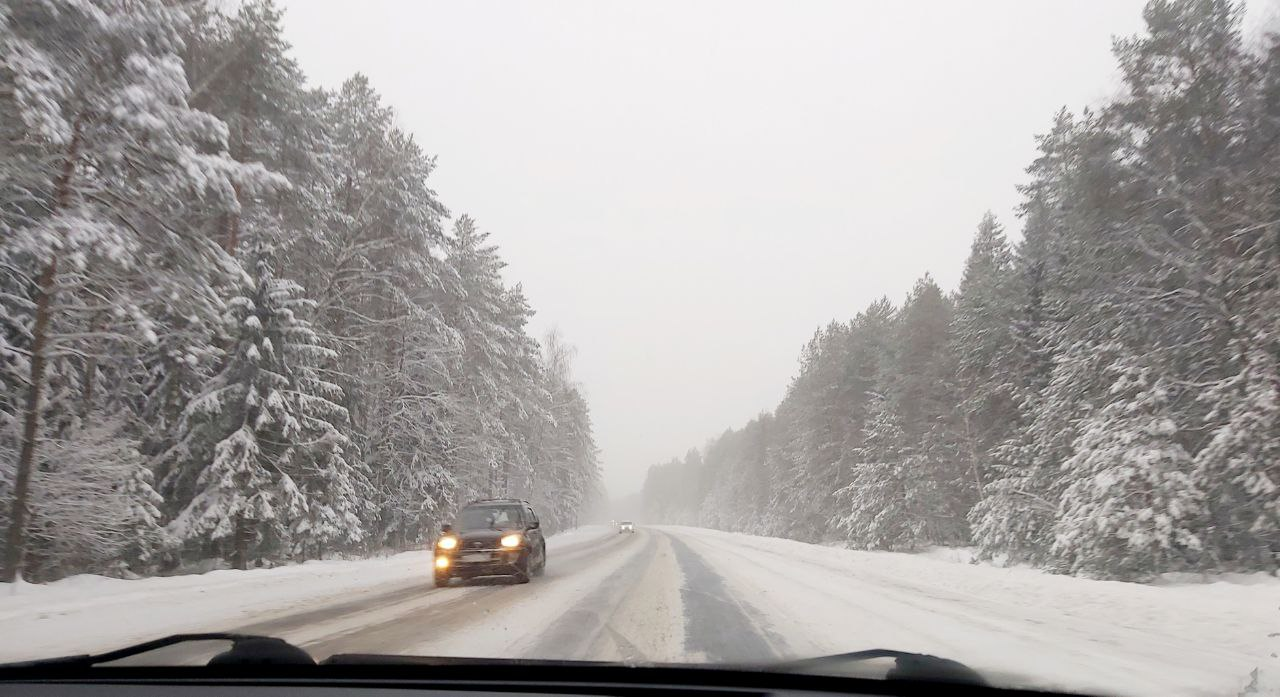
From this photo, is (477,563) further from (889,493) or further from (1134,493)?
(889,493)

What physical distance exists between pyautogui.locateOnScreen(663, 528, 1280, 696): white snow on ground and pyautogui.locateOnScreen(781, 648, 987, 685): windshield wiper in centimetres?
27

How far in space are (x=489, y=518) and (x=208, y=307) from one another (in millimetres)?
6505

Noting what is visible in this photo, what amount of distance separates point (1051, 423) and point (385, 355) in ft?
72.2

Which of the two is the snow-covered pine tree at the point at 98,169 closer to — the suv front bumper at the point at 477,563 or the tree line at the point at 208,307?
the tree line at the point at 208,307

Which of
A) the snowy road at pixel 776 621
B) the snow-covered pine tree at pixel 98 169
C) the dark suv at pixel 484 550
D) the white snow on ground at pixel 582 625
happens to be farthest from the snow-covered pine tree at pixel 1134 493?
the snow-covered pine tree at pixel 98 169

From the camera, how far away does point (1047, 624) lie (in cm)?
848

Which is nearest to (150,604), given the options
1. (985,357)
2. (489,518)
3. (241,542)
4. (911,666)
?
(489,518)

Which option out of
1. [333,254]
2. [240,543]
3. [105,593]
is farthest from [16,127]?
[333,254]

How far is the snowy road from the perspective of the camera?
599 cm

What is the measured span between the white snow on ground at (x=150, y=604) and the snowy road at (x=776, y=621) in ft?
0.22

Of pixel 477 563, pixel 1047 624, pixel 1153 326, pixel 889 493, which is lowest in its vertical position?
pixel 1047 624

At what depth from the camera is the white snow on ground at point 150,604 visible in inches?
288

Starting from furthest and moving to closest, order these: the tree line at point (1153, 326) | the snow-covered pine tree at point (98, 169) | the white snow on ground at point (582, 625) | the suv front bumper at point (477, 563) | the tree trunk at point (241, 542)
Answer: the tree trunk at point (241, 542), the tree line at point (1153, 326), the suv front bumper at point (477, 563), the snow-covered pine tree at point (98, 169), the white snow on ground at point (582, 625)

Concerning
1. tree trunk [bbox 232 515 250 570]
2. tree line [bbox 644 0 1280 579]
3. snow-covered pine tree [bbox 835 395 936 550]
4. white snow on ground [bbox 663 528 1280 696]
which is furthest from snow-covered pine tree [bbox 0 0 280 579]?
snow-covered pine tree [bbox 835 395 936 550]
